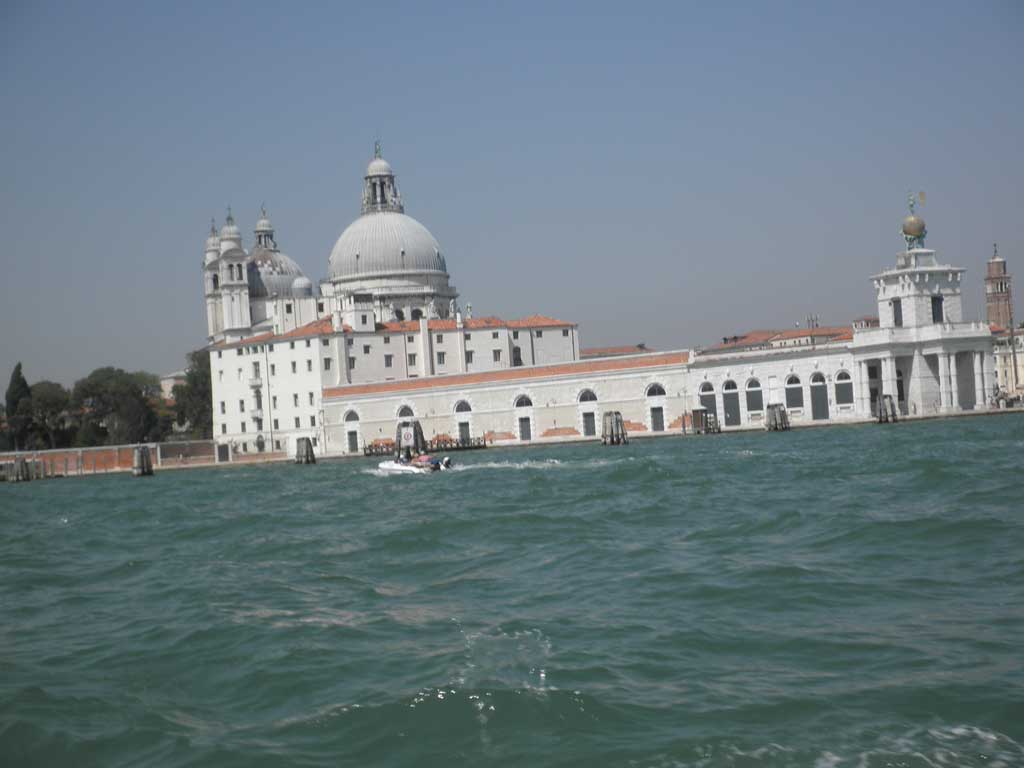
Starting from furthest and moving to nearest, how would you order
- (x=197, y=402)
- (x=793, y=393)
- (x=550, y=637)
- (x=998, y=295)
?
(x=998, y=295)
(x=197, y=402)
(x=793, y=393)
(x=550, y=637)

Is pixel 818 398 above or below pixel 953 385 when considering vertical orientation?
below

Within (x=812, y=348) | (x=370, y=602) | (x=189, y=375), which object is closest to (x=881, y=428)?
(x=812, y=348)

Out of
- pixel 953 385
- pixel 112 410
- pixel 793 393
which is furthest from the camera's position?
pixel 112 410

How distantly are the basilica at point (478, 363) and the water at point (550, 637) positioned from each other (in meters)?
29.4

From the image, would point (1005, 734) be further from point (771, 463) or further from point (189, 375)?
point (189, 375)

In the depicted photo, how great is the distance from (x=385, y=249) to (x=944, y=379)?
28.9 m

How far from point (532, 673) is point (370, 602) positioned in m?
3.42

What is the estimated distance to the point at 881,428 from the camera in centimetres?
4106

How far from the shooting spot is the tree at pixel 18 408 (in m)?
61.6

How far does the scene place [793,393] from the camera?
48188mm

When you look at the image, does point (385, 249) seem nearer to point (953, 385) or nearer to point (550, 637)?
point (953, 385)

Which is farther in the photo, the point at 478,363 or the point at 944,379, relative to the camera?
the point at 478,363

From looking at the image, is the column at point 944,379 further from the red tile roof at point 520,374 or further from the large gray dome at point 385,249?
the large gray dome at point 385,249

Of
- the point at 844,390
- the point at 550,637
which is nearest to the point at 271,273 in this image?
the point at 844,390
